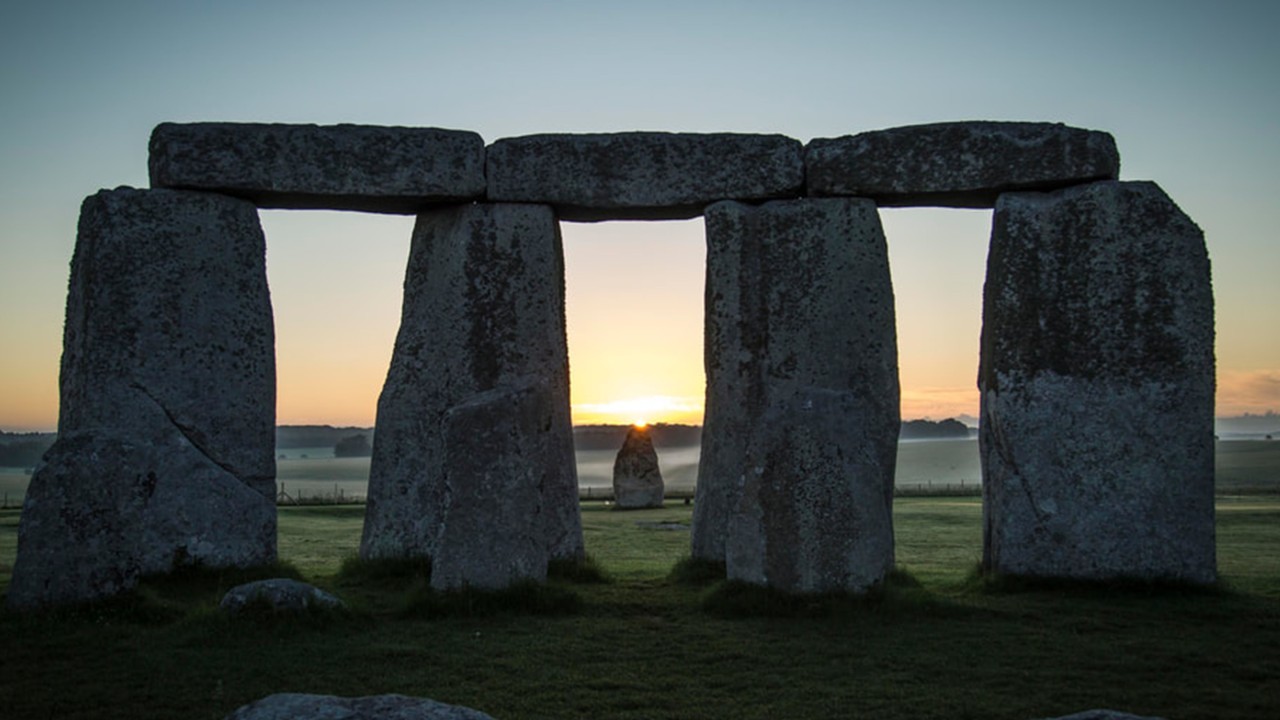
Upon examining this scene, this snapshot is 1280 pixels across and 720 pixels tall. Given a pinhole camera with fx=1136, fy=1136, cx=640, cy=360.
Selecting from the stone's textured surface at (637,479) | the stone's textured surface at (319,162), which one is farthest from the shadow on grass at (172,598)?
the stone's textured surface at (637,479)

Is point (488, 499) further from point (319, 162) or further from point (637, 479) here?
point (637, 479)

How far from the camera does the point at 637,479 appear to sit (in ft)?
92.3

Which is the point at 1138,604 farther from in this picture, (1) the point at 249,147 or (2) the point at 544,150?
(1) the point at 249,147

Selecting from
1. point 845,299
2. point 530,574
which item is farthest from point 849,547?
point 845,299

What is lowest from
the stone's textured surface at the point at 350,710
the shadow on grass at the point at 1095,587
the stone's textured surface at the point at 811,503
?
the shadow on grass at the point at 1095,587

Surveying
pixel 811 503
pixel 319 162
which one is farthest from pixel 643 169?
pixel 811 503

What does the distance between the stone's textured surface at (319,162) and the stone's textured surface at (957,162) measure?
4168 mm

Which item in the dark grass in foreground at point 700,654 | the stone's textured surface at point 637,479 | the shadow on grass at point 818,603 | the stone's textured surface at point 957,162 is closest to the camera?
the dark grass in foreground at point 700,654

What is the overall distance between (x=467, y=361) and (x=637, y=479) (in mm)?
15422

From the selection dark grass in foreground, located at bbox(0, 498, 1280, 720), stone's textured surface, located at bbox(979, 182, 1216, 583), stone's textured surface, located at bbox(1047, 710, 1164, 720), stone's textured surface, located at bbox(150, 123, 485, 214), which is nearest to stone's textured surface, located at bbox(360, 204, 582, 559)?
stone's textured surface, located at bbox(150, 123, 485, 214)

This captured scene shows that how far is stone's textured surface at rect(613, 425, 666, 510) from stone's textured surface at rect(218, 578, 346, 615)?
18433 millimetres

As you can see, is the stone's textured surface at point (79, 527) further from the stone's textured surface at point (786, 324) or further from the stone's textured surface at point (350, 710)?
the stone's textured surface at point (786, 324)

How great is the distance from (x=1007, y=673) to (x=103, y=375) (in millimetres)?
9545

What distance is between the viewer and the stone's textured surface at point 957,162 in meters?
12.4
